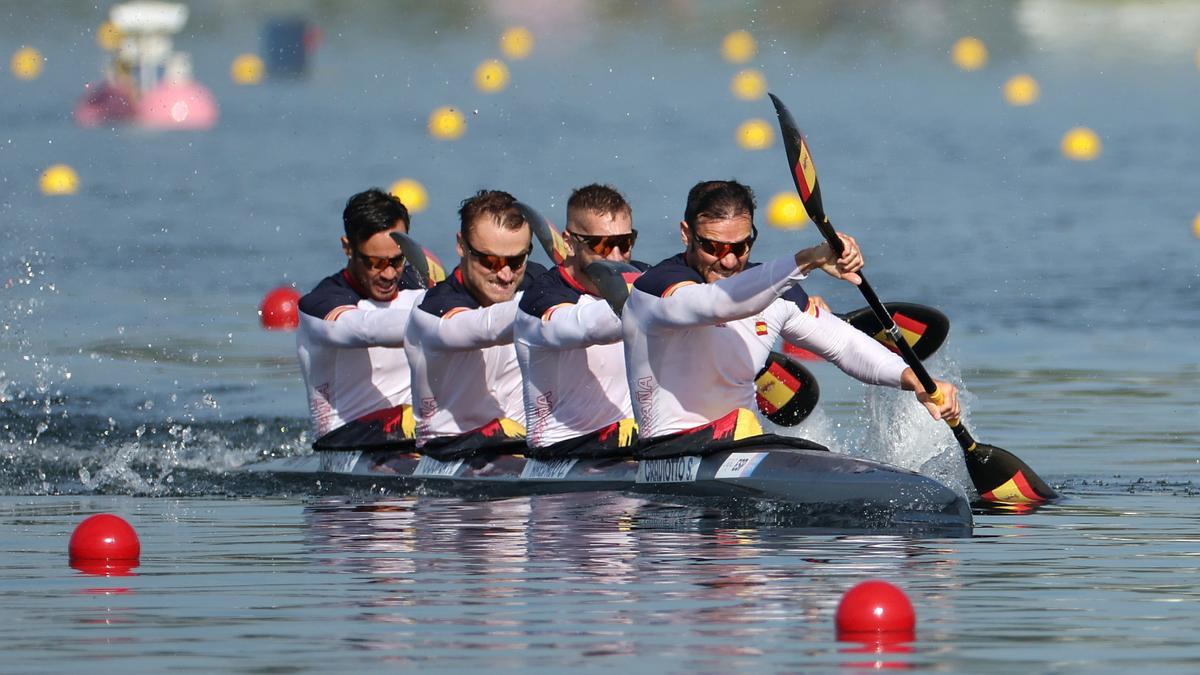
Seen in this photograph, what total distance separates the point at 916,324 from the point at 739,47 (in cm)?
3915

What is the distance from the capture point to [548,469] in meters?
11.8

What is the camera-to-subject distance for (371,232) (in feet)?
42.7

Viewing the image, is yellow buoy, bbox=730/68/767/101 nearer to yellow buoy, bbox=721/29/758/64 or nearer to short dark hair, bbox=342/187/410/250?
yellow buoy, bbox=721/29/758/64

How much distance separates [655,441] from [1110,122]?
32053 mm

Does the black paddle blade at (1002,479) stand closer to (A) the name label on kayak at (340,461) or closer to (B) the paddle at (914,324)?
(B) the paddle at (914,324)

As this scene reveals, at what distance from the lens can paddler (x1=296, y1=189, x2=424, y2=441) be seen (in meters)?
12.9

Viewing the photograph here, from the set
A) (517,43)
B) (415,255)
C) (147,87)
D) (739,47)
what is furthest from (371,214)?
(517,43)

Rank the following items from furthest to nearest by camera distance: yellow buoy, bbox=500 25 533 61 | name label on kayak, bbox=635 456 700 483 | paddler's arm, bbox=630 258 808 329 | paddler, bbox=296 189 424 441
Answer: yellow buoy, bbox=500 25 533 61 < paddler, bbox=296 189 424 441 < name label on kayak, bbox=635 456 700 483 < paddler's arm, bbox=630 258 808 329

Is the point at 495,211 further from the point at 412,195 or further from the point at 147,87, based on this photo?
the point at 147,87

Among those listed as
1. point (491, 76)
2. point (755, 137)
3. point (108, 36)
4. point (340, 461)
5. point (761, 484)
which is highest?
point (108, 36)

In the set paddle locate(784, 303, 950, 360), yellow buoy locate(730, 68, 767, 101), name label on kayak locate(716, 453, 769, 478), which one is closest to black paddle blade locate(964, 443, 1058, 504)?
paddle locate(784, 303, 950, 360)

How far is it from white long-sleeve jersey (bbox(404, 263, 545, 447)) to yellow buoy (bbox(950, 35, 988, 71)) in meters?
38.4

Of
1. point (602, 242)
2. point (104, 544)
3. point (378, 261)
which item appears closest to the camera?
point (104, 544)

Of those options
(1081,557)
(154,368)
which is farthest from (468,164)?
(1081,557)
